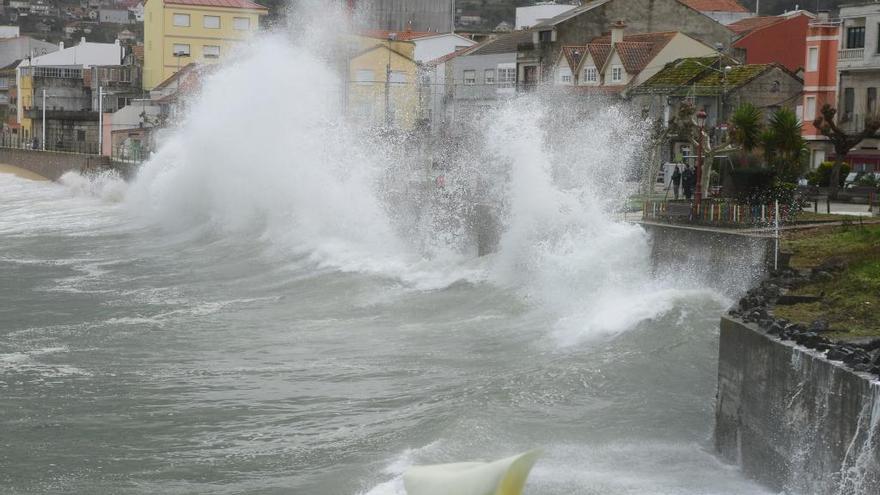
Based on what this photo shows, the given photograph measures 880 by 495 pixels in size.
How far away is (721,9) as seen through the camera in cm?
6425

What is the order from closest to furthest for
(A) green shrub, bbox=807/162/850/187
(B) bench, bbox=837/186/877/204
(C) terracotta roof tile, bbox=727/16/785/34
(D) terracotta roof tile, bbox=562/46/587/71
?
(B) bench, bbox=837/186/877/204 < (A) green shrub, bbox=807/162/850/187 < (D) terracotta roof tile, bbox=562/46/587/71 < (C) terracotta roof tile, bbox=727/16/785/34

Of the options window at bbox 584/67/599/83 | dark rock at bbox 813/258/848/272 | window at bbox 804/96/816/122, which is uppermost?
window at bbox 584/67/599/83

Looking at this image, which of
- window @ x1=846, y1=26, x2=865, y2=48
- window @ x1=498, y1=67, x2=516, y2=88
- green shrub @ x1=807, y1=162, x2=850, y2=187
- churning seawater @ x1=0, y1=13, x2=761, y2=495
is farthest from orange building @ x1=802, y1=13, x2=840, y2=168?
window @ x1=498, y1=67, x2=516, y2=88

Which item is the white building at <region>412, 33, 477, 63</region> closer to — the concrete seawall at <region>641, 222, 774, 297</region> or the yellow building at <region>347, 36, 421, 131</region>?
the yellow building at <region>347, 36, 421, 131</region>

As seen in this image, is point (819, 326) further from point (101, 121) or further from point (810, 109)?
point (101, 121)

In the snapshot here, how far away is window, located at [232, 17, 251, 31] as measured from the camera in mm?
74688

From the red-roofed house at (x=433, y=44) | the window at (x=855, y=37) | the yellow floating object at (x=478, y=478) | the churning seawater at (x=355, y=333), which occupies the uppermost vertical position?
the red-roofed house at (x=433, y=44)

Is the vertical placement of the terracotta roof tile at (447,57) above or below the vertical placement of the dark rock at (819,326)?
above

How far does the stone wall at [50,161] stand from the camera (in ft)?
189

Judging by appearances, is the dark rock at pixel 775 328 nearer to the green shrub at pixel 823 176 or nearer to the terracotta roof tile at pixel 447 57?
the green shrub at pixel 823 176

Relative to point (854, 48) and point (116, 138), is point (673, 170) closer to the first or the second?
point (854, 48)

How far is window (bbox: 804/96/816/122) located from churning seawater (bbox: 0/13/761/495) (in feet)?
22.1

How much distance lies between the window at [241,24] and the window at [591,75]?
111 ft

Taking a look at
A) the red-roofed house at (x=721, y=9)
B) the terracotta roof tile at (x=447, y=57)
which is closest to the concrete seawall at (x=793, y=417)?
the terracotta roof tile at (x=447, y=57)
